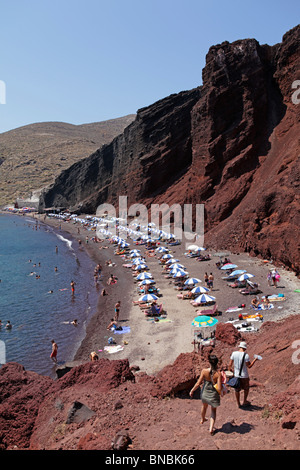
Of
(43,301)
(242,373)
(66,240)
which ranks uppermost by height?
(242,373)

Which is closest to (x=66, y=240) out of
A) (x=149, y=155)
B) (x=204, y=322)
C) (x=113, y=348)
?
(x=149, y=155)

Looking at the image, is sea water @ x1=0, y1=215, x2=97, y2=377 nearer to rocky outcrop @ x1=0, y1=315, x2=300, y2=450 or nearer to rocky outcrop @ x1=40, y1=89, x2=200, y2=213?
rocky outcrop @ x1=0, y1=315, x2=300, y2=450

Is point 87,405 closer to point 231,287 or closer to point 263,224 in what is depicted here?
point 231,287

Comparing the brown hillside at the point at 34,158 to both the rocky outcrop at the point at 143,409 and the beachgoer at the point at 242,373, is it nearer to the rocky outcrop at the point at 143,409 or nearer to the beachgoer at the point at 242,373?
the rocky outcrop at the point at 143,409

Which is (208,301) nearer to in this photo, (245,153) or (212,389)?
(212,389)

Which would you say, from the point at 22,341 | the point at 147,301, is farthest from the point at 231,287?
the point at 22,341

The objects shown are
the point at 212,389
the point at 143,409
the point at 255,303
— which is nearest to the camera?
the point at 212,389
